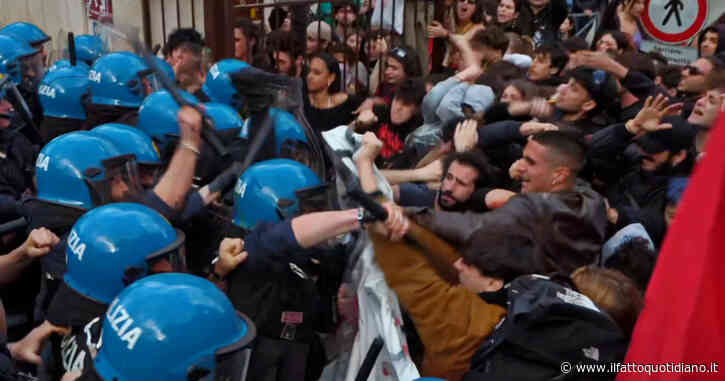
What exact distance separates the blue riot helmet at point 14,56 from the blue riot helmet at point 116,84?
1537mm

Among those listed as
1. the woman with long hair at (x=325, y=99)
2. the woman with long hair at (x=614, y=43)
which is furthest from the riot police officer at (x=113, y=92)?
the woman with long hair at (x=614, y=43)

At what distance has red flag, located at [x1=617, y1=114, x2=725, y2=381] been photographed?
1375 mm

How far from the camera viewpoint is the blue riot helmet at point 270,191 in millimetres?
2857

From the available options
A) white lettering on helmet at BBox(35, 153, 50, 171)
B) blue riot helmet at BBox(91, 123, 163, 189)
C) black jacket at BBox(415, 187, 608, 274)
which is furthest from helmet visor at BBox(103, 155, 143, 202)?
black jacket at BBox(415, 187, 608, 274)

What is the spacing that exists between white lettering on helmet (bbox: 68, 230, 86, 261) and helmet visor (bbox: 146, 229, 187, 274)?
0.24 metres

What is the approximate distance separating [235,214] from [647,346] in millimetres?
1924

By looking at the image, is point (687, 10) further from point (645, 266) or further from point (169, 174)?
point (169, 174)

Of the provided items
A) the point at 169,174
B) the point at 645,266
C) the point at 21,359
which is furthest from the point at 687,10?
the point at 21,359

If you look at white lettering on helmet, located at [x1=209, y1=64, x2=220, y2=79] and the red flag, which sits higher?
the red flag

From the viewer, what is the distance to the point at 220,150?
348 cm

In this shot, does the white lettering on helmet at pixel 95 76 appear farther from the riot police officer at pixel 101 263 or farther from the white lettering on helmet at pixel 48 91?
the riot police officer at pixel 101 263

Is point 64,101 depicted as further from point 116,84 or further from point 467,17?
point 467,17

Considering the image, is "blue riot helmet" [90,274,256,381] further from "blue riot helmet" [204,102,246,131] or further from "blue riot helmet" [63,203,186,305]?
"blue riot helmet" [204,102,246,131]

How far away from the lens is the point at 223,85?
509 centimetres
